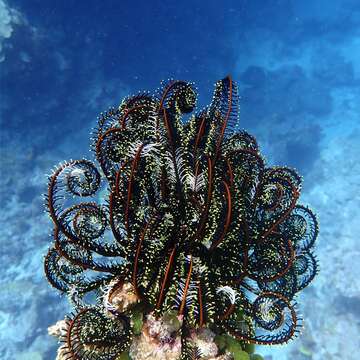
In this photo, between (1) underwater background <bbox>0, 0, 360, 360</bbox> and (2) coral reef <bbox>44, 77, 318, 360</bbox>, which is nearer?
(2) coral reef <bbox>44, 77, 318, 360</bbox>

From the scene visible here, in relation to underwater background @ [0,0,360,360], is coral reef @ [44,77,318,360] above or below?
below

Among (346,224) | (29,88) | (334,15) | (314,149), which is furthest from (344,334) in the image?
(334,15)

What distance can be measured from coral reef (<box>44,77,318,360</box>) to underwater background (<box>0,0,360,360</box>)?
10.2 m

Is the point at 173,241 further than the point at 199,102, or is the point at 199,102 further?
the point at 199,102

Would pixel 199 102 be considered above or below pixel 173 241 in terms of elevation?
above

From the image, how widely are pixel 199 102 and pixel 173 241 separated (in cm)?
2535

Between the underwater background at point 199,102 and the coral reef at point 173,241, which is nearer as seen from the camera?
the coral reef at point 173,241

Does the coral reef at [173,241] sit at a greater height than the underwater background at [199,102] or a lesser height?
lesser

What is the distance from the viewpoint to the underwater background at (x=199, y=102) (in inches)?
625

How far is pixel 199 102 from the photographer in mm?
27938

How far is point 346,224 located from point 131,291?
18068mm

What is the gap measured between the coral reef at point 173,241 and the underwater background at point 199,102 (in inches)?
400

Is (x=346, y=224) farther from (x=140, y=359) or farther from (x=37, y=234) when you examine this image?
(x=140, y=359)

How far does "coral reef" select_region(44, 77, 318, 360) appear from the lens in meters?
3.18
